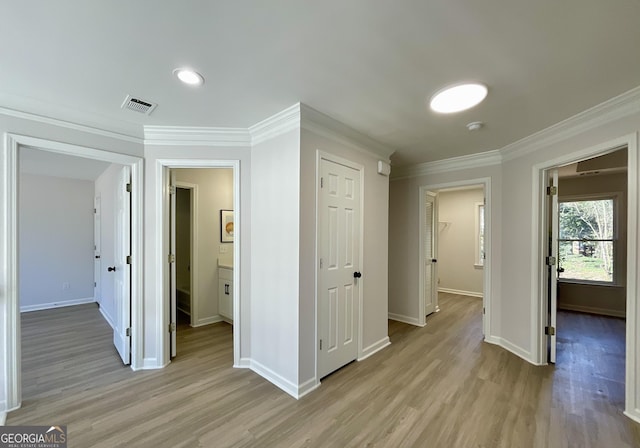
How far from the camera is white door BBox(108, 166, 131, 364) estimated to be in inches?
108

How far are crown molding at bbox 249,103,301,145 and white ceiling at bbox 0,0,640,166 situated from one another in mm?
74

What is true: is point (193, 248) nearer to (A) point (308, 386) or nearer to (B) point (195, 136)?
(B) point (195, 136)

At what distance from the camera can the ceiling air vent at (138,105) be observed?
Answer: 7.00ft

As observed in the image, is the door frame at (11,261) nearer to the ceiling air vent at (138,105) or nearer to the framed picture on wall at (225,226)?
the ceiling air vent at (138,105)

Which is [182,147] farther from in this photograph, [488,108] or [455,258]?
[455,258]

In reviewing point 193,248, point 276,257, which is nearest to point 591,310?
point 276,257

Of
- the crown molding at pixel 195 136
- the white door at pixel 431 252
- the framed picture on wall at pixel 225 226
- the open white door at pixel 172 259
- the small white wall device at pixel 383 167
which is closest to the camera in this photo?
the crown molding at pixel 195 136

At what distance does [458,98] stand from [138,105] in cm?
253

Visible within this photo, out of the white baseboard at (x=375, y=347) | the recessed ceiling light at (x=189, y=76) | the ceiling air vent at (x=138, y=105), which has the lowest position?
the white baseboard at (x=375, y=347)

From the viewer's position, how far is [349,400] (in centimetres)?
223

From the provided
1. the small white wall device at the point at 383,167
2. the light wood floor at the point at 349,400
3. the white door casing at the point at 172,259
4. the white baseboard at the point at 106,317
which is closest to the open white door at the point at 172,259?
the white door casing at the point at 172,259

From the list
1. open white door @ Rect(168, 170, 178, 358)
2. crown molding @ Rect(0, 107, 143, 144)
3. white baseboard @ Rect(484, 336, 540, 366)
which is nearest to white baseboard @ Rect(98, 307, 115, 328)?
open white door @ Rect(168, 170, 178, 358)

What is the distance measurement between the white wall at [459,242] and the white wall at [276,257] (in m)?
4.64

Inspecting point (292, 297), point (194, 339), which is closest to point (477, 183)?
point (292, 297)
